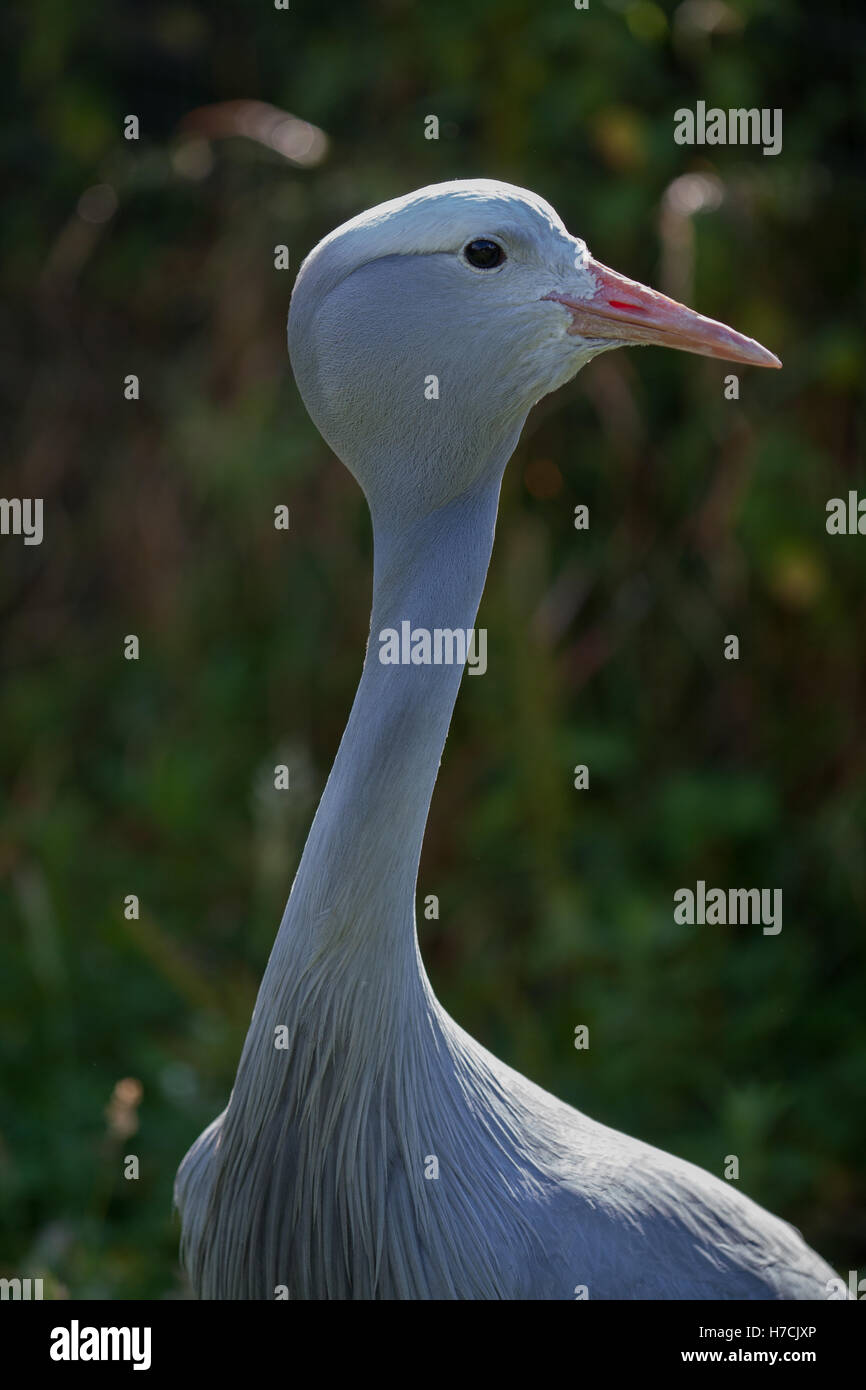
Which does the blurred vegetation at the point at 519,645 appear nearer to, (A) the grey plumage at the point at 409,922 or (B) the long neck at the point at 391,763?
(A) the grey plumage at the point at 409,922

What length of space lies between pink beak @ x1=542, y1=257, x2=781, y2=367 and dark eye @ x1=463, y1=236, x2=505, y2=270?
0.27 ft

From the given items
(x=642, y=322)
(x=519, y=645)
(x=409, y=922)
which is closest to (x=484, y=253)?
(x=642, y=322)

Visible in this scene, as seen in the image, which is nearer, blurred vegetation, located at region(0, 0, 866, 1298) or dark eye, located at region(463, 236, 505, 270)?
dark eye, located at region(463, 236, 505, 270)

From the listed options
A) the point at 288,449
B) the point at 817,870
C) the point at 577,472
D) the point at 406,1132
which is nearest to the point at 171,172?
the point at 288,449

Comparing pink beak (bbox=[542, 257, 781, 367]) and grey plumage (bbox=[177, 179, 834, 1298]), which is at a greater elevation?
pink beak (bbox=[542, 257, 781, 367])

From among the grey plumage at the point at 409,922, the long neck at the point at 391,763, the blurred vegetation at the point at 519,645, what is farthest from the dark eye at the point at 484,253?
the blurred vegetation at the point at 519,645

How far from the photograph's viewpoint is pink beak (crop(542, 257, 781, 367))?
2.04 metres

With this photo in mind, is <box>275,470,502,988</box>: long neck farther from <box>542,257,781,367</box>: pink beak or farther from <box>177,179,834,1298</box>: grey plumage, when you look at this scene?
<box>542,257,781,367</box>: pink beak

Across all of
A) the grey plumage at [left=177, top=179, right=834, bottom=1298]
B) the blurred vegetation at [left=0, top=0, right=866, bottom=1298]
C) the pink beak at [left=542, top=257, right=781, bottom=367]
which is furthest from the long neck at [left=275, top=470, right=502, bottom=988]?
the blurred vegetation at [left=0, top=0, right=866, bottom=1298]

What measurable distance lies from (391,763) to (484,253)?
0.66m

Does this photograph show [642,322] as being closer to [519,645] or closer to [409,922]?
[409,922]

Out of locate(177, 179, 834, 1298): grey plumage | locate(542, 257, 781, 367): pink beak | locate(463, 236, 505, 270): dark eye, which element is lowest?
locate(177, 179, 834, 1298): grey plumage

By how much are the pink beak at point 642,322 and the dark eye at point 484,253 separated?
0.27ft

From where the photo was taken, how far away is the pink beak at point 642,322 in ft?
6.69
